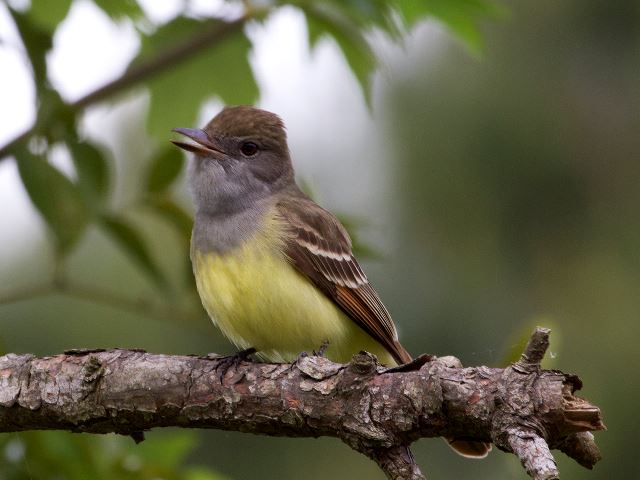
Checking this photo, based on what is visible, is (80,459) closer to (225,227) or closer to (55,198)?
(55,198)

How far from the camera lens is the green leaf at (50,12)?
13.1ft

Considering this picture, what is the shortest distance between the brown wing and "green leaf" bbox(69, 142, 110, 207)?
118cm

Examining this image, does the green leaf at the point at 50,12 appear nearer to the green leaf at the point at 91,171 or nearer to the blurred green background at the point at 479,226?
the green leaf at the point at 91,171

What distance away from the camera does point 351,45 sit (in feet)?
15.0

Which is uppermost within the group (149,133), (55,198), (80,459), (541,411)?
(149,133)

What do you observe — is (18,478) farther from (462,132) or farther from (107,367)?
(462,132)

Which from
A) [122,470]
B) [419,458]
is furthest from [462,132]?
[122,470]

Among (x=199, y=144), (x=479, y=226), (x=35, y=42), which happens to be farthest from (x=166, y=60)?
(x=479, y=226)

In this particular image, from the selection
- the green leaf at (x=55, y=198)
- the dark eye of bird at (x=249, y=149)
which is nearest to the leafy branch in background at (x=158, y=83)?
the green leaf at (x=55, y=198)

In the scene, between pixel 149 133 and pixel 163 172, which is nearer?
pixel 163 172

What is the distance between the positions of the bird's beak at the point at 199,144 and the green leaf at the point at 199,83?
89 mm

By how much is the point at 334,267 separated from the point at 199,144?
94 centimetres

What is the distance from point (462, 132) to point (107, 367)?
5600mm

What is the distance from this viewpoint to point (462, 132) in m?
8.88
